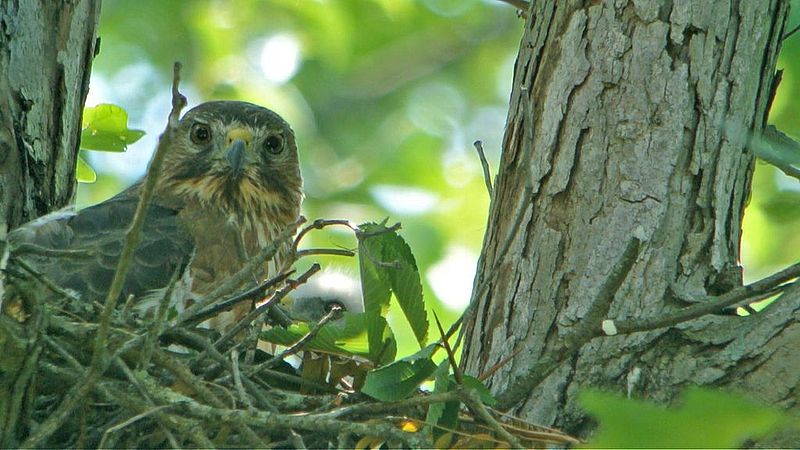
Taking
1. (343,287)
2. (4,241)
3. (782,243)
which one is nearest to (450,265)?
(782,243)

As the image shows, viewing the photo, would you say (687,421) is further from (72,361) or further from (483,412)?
(72,361)

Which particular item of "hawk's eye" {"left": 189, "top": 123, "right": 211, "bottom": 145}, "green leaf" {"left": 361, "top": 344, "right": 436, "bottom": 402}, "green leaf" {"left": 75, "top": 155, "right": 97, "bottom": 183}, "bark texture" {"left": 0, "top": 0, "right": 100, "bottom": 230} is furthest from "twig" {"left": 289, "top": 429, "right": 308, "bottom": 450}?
"hawk's eye" {"left": 189, "top": 123, "right": 211, "bottom": 145}

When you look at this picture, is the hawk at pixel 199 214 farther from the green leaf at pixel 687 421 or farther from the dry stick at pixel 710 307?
the green leaf at pixel 687 421

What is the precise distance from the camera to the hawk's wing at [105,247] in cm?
444

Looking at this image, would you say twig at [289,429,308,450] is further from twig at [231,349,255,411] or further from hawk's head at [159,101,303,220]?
hawk's head at [159,101,303,220]

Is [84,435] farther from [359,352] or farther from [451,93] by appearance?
[451,93]

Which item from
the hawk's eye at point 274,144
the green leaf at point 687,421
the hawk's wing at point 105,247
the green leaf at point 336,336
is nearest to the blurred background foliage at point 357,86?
the hawk's eye at point 274,144

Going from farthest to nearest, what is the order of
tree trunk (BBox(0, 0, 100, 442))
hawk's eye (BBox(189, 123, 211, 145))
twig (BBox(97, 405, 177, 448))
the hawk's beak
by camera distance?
hawk's eye (BBox(189, 123, 211, 145)) < the hawk's beak < tree trunk (BBox(0, 0, 100, 442)) < twig (BBox(97, 405, 177, 448))

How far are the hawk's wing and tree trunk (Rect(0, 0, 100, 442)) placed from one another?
0.40ft

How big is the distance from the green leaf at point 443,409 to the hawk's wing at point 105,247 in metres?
1.59

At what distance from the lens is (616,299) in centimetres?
373

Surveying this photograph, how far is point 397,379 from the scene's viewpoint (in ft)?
10.9

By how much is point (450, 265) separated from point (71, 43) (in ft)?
15.7

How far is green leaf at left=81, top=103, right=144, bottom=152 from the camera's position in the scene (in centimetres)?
451
